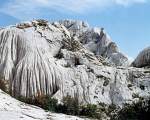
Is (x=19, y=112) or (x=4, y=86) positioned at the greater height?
(x=4, y=86)

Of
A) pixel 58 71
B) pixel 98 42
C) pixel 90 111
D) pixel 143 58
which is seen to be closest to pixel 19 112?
pixel 90 111

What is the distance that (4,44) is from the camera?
47.4 m

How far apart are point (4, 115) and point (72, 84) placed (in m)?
26.7

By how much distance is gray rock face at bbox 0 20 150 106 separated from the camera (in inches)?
1734

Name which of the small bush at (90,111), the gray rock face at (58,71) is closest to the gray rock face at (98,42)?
the gray rock face at (58,71)

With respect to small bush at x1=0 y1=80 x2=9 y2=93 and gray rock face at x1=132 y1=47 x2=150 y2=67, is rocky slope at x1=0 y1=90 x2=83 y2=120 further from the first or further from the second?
gray rock face at x1=132 y1=47 x2=150 y2=67

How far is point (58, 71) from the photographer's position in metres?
45.3

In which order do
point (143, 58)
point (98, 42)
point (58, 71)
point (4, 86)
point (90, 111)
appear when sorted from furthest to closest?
1. point (98, 42)
2. point (143, 58)
3. point (58, 71)
4. point (90, 111)
5. point (4, 86)

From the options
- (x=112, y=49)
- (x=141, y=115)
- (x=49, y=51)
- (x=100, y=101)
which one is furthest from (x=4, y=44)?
(x=112, y=49)

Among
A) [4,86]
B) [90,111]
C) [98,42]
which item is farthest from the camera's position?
[98,42]

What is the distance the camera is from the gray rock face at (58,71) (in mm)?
44031

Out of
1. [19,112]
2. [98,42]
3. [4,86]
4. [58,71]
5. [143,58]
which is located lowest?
[19,112]

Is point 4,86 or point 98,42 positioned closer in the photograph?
point 4,86

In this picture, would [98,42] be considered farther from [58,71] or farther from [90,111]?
[90,111]
